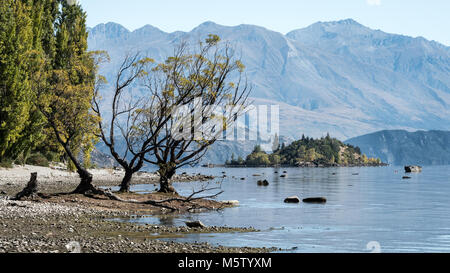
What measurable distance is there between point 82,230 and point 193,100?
23007 mm

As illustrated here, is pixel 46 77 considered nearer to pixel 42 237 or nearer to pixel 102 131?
pixel 102 131

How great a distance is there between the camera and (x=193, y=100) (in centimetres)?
4891

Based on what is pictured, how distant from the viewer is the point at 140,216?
38156mm

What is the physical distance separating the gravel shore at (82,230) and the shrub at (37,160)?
38.0 meters

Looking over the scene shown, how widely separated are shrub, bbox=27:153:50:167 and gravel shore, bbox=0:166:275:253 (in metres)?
38.0

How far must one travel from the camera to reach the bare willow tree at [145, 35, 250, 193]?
156 feet

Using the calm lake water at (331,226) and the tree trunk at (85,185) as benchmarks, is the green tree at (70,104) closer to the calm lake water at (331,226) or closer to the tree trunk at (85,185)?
the tree trunk at (85,185)

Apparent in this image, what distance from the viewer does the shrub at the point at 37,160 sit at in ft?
261

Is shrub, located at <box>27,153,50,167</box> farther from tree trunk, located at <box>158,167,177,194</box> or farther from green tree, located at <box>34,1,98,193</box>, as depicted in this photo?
tree trunk, located at <box>158,167,177,194</box>

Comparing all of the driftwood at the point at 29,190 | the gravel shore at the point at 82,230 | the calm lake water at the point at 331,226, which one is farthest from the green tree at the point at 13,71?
the calm lake water at the point at 331,226

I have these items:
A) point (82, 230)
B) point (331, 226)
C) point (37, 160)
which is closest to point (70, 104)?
point (82, 230)
